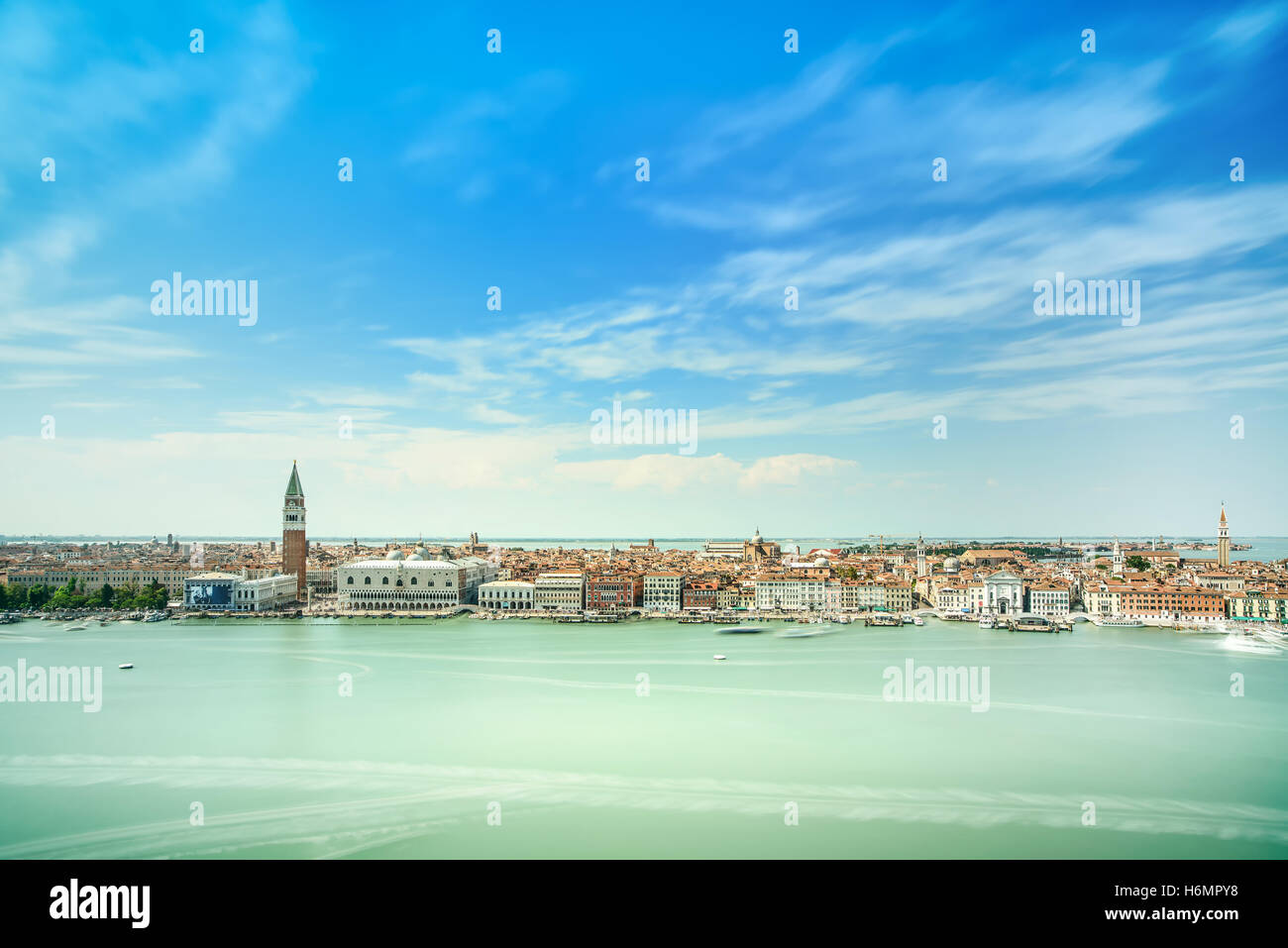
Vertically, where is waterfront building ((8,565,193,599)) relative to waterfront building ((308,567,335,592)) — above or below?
above

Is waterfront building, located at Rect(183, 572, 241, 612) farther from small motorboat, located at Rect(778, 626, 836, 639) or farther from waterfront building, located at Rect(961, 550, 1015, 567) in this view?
waterfront building, located at Rect(961, 550, 1015, 567)

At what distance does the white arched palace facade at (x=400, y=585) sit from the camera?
16.2m

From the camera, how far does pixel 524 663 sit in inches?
357

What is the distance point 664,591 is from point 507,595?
366 cm

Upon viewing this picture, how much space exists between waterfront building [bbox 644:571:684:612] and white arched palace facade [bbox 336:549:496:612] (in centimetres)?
445

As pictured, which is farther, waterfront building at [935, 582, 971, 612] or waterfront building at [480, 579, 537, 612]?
waterfront building at [480, 579, 537, 612]

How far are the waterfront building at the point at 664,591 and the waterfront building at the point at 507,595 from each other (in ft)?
8.69

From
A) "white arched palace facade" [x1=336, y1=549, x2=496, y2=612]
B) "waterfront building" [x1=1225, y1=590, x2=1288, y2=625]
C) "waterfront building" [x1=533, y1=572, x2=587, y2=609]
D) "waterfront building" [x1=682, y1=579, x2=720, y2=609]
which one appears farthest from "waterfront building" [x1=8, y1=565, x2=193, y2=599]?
"waterfront building" [x1=1225, y1=590, x2=1288, y2=625]

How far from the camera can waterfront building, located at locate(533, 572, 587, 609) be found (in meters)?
15.7

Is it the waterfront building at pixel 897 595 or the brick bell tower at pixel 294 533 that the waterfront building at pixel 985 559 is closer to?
the waterfront building at pixel 897 595

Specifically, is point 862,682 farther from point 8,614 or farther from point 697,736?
point 8,614

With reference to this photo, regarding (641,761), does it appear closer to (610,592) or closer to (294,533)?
(610,592)
